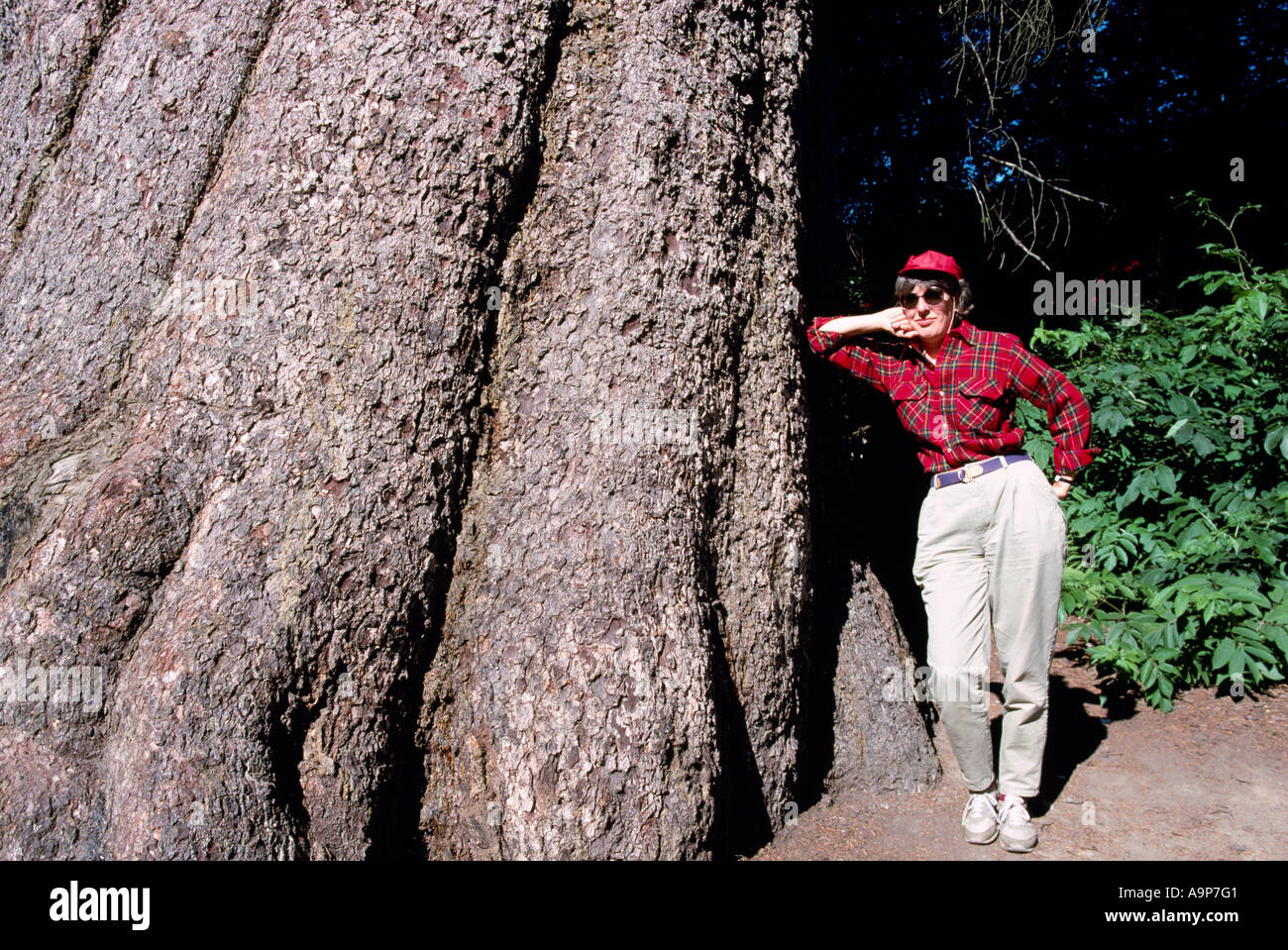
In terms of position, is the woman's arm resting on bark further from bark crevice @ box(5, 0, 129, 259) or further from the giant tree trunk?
bark crevice @ box(5, 0, 129, 259)

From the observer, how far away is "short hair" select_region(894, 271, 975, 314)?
2961 mm

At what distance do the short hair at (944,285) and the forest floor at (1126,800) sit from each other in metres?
1.71

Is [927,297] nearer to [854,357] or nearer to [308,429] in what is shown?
[854,357]

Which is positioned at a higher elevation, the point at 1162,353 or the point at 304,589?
the point at 1162,353

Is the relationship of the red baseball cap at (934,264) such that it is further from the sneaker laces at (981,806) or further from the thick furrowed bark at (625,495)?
the sneaker laces at (981,806)

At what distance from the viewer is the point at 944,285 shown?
2963 millimetres

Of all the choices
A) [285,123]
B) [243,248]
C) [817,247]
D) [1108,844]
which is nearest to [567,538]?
[243,248]

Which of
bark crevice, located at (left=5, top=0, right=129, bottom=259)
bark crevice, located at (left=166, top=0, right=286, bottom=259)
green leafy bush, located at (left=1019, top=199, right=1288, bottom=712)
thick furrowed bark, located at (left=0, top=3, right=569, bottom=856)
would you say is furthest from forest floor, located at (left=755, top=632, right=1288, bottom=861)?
bark crevice, located at (left=5, top=0, right=129, bottom=259)

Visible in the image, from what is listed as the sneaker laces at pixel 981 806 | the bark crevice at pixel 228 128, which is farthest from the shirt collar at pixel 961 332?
the bark crevice at pixel 228 128

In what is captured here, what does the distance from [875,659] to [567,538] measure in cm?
142

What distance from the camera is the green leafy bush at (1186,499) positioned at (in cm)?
400

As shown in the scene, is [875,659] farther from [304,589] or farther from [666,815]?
[304,589]

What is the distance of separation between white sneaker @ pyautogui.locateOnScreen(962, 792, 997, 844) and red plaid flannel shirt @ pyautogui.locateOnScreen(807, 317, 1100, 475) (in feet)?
3.62

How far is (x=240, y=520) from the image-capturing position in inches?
88.4
